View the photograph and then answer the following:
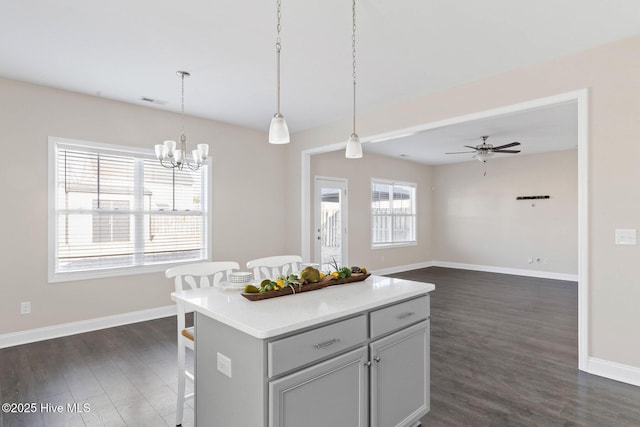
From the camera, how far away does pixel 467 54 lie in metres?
3.13

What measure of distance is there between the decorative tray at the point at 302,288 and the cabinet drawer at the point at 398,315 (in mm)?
422

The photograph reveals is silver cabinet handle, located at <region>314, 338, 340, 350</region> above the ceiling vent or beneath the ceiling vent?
beneath

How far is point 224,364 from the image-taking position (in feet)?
5.40

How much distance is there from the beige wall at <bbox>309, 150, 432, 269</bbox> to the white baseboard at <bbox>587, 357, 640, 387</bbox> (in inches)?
168

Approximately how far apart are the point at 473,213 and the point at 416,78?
19.0 feet

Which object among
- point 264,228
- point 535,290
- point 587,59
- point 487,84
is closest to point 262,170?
point 264,228

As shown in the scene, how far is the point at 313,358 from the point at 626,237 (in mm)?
2872

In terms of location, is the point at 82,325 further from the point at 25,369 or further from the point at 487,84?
the point at 487,84

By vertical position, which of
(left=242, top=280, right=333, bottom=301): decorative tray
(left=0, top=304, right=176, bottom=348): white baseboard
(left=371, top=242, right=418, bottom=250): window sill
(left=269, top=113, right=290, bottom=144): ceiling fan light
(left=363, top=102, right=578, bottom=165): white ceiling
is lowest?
(left=0, top=304, right=176, bottom=348): white baseboard

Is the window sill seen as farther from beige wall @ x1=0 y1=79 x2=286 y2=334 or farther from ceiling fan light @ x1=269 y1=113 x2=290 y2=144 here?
ceiling fan light @ x1=269 y1=113 x2=290 y2=144

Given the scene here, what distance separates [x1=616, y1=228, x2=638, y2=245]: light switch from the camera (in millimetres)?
2805

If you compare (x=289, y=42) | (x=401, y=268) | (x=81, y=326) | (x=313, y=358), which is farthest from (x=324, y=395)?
(x=401, y=268)

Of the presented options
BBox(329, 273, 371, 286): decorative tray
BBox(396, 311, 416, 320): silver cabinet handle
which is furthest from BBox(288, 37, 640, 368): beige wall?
BBox(329, 273, 371, 286): decorative tray

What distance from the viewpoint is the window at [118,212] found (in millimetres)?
4004
